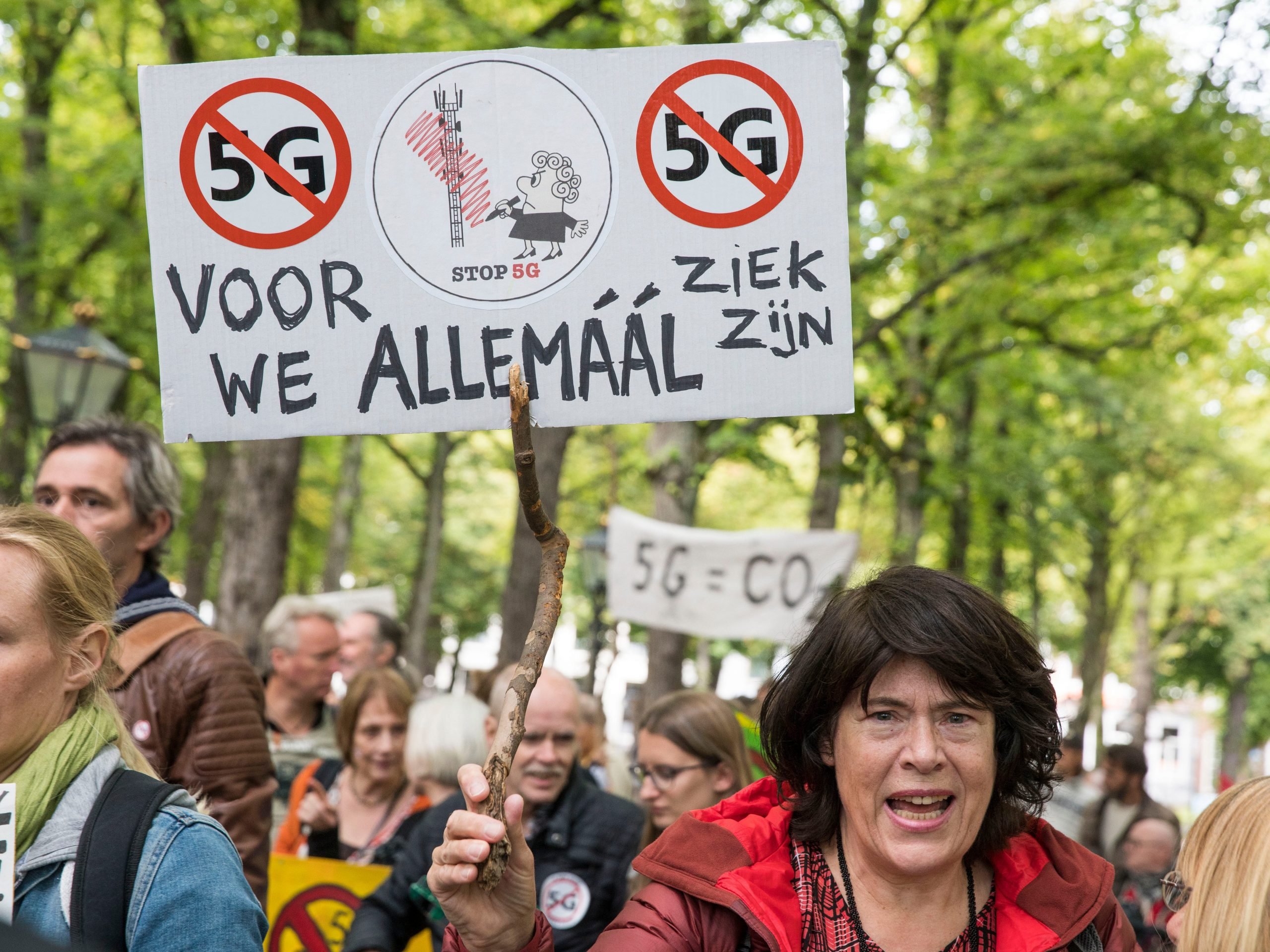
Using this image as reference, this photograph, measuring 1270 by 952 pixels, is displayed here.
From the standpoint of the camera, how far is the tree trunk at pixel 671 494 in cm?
920

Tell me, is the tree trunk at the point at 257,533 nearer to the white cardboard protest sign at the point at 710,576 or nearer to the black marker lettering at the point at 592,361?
the white cardboard protest sign at the point at 710,576

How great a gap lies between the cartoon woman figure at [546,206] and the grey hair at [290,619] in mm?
3859

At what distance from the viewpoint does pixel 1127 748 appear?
815 centimetres

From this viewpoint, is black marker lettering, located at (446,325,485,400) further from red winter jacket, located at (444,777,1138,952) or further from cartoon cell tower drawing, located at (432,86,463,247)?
red winter jacket, located at (444,777,1138,952)

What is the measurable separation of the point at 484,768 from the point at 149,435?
69.5 inches

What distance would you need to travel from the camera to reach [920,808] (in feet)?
7.55

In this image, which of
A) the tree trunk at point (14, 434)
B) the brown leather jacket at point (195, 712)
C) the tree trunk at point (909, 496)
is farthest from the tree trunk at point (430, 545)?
the brown leather jacket at point (195, 712)

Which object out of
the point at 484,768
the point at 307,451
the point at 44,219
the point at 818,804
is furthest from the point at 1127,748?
the point at 307,451

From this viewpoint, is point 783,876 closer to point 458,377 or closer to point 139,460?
point 458,377

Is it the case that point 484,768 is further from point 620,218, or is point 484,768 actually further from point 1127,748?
point 1127,748

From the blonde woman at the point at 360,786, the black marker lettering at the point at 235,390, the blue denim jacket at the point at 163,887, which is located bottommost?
the blonde woman at the point at 360,786

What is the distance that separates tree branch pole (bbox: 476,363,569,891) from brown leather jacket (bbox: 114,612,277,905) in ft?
3.65

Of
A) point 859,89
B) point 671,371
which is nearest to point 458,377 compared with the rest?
point 671,371

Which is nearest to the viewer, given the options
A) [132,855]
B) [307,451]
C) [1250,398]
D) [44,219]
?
[132,855]
